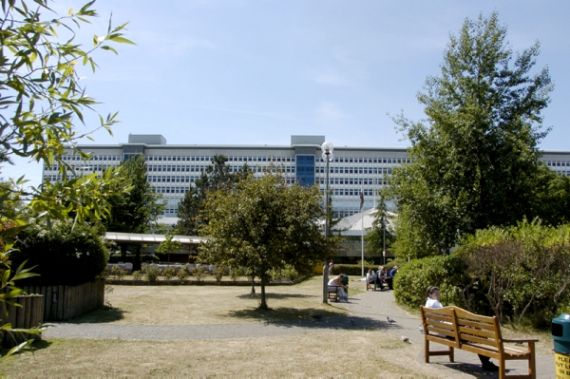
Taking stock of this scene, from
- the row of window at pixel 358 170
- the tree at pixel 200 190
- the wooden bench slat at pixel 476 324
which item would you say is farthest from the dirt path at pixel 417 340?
the row of window at pixel 358 170

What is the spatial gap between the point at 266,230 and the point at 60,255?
5887mm

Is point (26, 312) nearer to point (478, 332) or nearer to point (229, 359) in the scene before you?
point (229, 359)

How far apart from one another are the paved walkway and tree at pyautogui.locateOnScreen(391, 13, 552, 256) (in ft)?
15.3

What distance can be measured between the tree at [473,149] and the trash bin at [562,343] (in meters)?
12.7

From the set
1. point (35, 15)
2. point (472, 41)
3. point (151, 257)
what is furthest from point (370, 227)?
point (35, 15)

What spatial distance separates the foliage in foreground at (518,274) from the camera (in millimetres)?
13609

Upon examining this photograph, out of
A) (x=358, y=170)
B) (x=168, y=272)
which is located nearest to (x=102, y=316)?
(x=168, y=272)

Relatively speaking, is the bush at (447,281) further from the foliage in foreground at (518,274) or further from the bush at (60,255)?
the bush at (60,255)

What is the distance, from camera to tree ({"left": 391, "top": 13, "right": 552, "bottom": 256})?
19.2 m

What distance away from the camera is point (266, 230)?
16594mm

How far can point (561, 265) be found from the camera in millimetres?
13516

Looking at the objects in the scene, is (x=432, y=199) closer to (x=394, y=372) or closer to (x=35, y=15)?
(x=394, y=372)

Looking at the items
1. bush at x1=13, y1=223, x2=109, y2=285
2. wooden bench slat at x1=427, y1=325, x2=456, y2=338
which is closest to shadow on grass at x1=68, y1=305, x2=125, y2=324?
bush at x1=13, y1=223, x2=109, y2=285

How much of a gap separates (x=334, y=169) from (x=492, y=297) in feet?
343
